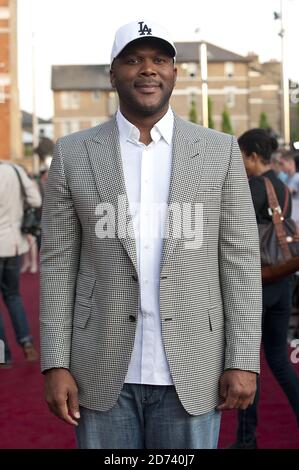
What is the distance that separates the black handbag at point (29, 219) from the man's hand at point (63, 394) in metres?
3.95

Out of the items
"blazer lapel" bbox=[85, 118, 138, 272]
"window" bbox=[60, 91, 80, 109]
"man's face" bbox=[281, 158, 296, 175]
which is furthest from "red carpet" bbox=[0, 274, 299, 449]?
"window" bbox=[60, 91, 80, 109]

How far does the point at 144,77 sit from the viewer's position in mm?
2234

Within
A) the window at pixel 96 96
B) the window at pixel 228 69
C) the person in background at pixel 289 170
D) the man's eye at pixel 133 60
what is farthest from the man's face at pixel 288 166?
the window at pixel 96 96

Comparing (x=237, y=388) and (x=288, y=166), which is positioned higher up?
(x=288, y=166)

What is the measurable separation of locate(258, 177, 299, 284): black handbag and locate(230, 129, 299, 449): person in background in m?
0.04

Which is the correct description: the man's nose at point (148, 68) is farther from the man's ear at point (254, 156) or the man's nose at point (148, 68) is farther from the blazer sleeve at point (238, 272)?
the man's ear at point (254, 156)

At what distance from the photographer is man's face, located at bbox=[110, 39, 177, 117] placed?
2.24 m

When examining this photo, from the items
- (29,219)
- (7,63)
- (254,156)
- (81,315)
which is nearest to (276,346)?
(254,156)

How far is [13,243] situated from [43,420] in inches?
68.1

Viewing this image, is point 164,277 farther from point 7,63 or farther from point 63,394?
point 7,63

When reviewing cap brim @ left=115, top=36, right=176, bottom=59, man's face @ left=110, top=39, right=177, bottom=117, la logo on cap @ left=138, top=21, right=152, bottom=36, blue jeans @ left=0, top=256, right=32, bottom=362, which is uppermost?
la logo on cap @ left=138, top=21, right=152, bottom=36

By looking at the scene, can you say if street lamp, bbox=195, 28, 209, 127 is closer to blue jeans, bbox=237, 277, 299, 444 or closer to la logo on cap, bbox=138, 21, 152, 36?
blue jeans, bbox=237, 277, 299, 444

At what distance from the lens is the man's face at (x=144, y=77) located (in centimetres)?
224
